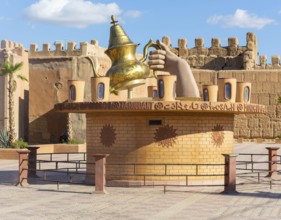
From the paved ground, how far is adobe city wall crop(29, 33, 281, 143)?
67.8 ft

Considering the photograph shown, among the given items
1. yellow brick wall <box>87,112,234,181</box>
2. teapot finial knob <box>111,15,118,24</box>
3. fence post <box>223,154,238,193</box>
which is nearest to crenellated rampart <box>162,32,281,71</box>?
teapot finial knob <box>111,15,118,24</box>

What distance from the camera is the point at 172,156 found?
1695 cm

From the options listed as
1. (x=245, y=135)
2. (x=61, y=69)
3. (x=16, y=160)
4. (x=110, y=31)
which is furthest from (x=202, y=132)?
(x=245, y=135)

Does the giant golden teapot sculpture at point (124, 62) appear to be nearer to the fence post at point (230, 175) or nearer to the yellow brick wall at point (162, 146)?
the yellow brick wall at point (162, 146)

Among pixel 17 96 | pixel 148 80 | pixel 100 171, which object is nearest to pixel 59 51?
pixel 17 96

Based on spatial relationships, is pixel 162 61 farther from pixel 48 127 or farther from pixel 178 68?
pixel 48 127

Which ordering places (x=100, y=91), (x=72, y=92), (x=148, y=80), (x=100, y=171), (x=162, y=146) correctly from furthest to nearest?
(x=148, y=80) → (x=72, y=92) → (x=100, y=91) → (x=162, y=146) → (x=100, y=171)

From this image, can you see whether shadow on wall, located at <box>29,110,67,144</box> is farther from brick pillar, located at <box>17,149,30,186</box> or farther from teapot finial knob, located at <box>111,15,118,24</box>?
brick pillar, located at <box>17,149,30,186</box>

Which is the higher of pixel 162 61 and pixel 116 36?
pixel 116 36

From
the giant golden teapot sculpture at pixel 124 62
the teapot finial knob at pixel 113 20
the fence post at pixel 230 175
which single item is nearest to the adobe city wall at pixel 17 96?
the teapot finial knob at pixel 113 20

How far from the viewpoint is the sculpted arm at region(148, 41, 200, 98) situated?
1822 cm

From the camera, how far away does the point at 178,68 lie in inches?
720

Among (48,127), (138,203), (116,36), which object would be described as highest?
(116,36)

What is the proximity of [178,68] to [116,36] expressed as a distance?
2400mm
